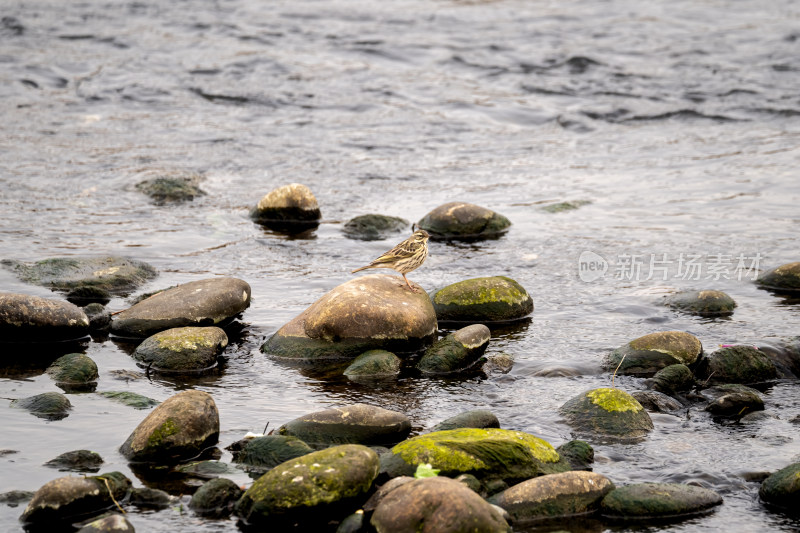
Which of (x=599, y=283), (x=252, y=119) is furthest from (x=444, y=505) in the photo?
(x=252, y=119)

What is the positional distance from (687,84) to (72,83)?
12.3 metres

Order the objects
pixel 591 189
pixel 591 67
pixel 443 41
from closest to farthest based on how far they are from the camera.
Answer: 1. pixel 591 189
2. pixel 591 67
3. pixel 443 41

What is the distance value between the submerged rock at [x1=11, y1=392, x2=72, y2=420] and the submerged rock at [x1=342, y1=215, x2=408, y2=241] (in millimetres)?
5091

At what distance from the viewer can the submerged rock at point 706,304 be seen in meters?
8.43

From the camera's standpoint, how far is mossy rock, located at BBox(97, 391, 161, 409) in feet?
21.4

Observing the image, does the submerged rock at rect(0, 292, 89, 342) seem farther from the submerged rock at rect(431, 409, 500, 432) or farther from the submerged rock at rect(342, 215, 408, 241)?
the submerged rock at rect(342, 215, 408, 241)

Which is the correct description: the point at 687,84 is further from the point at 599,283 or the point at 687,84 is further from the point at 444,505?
the point at 444,505

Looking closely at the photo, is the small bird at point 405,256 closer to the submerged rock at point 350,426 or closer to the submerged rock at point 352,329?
the submerged rock at point 352,329

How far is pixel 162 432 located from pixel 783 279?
6.29 meters

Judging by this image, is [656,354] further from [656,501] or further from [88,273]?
[88,273]

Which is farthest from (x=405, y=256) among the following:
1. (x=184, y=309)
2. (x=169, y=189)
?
(x=169, y=189)

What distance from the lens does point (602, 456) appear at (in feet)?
19.2

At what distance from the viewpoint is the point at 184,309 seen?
805 cm

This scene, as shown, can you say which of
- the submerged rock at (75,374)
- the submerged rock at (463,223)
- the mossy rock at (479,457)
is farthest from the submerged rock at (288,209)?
the mossy rock at (479,457)
